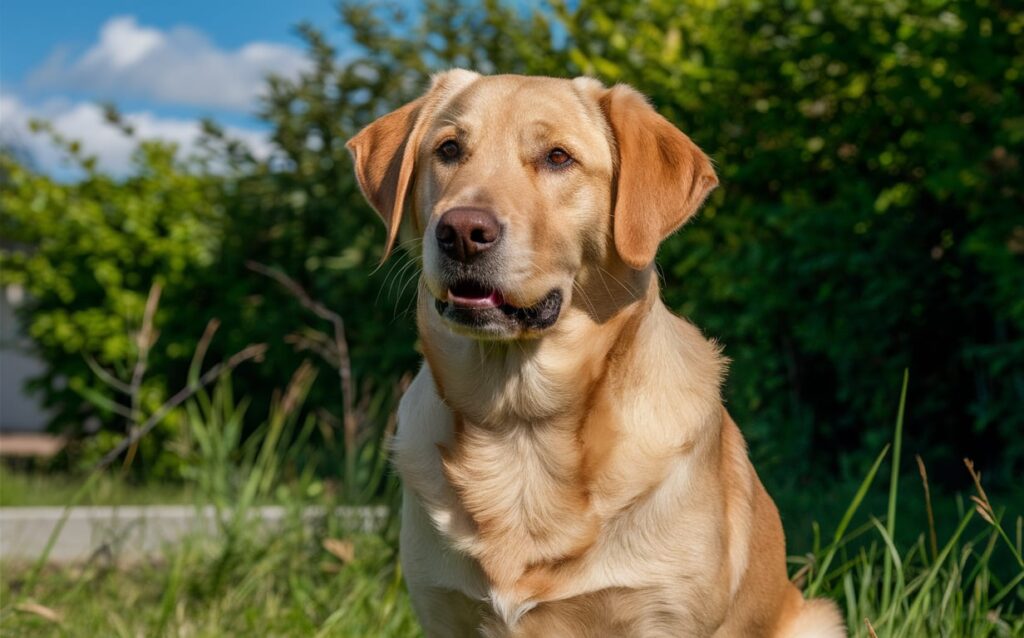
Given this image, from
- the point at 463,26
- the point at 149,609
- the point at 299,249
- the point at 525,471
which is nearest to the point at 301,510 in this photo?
the point at 149,609

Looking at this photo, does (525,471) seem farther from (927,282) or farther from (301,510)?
(927,282)

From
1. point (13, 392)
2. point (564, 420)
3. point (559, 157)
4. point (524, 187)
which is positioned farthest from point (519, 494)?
point (13, 392)

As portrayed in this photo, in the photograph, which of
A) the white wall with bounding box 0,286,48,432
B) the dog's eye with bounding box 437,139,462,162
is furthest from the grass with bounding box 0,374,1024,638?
the white wall with bounding box 0,286,48,432

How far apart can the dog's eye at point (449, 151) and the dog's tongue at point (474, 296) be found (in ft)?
1.56

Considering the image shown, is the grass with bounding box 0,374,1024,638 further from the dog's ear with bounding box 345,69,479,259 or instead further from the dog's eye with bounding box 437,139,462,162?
the dog's eye with bounding box 437,139,462,162

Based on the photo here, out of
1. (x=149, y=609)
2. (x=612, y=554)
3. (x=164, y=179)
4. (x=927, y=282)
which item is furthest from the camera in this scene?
(x=164, y=179)

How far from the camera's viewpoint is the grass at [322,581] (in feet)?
11.5

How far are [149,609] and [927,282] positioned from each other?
3.97m

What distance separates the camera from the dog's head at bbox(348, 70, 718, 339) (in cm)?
282

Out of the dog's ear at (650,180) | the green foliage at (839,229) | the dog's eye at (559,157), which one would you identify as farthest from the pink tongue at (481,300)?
the green foliage at (839,229)

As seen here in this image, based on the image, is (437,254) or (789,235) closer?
(437,254)

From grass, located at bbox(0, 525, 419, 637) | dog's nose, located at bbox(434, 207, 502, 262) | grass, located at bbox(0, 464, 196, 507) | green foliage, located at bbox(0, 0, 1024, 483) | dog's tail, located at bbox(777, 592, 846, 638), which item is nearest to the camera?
dog's nose, located at bbox(434, 207, 502, 262)

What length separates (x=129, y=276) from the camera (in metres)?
9.44

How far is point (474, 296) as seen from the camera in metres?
2.87
